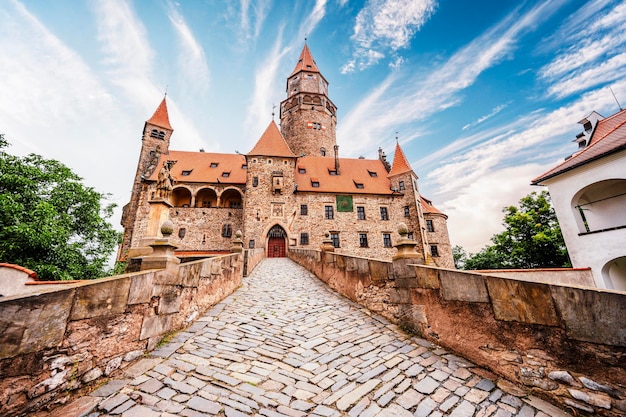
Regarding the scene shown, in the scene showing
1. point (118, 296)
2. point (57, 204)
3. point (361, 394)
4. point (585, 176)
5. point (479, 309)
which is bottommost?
point (361, 394)

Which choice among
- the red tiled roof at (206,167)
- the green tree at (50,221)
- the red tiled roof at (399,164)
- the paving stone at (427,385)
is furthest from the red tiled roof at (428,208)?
the green tree at (50,221)

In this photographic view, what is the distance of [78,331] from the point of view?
2434 mm

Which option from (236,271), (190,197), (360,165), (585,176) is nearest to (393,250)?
(360,165)

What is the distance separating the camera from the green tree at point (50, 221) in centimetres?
1180

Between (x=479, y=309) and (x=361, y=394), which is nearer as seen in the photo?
(x=361, y=394)

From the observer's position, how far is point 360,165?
26.6 metres

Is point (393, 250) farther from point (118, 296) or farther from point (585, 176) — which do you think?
point (118, 296)

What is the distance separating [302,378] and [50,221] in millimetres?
16833

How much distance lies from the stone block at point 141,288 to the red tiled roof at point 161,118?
2947cm

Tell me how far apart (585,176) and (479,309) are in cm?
1082

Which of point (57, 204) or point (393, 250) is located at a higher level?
point (57, 204)

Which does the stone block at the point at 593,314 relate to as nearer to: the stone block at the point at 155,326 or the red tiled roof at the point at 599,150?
the stone block at the point at 155,326

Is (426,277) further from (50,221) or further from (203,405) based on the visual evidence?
(50,221)

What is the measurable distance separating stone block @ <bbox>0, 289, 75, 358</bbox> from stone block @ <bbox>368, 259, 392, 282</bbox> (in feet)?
14.5
